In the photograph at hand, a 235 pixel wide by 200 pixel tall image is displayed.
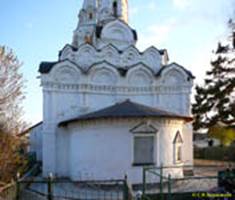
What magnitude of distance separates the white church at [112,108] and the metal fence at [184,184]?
747mm

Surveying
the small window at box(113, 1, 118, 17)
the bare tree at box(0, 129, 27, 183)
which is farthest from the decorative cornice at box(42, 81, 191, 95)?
the bare tree at box(0, 129, 27, 183)

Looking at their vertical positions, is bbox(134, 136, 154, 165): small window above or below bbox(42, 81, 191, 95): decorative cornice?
below

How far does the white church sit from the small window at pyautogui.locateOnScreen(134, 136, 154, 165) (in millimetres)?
45

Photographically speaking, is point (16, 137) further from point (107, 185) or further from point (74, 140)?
point (74, 140)

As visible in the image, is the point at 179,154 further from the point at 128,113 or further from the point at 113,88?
the point at 113,88

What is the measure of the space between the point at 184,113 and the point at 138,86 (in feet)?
10.00

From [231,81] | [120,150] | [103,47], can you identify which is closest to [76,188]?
[120,150]

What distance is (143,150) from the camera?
20.7m

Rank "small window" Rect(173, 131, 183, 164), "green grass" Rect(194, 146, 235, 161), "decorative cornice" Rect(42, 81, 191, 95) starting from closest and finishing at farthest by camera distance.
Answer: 1. "small window" Rect(173, 131, 183, 164)
2. "decorative cornice" Rect(42, 81, 191, 95)
3. "green grass" Rect(194, 146, 235, 161)

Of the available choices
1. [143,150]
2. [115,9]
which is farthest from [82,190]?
[115,9]

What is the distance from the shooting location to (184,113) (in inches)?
1037

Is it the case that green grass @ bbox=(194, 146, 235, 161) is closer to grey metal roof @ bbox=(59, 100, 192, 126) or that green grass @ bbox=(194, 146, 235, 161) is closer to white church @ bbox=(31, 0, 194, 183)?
white church @ bbox=(31, 0, 194, 183)

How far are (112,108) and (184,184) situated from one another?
16.2ft

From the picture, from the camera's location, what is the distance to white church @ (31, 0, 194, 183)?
20547 millimetres
